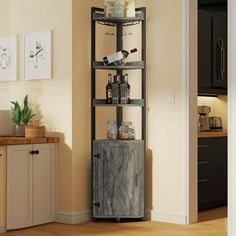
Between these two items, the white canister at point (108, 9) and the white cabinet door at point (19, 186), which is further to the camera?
the white canister at point (108, 9)

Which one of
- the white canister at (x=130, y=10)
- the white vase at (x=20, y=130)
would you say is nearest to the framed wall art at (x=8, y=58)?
the white vase at (x=20, y=130)

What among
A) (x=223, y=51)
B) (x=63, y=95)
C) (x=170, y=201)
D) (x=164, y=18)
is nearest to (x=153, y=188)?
(x=170, y=201)

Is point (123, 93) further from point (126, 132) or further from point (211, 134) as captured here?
point (211, 134)

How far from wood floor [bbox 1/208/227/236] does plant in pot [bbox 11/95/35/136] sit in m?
0.99

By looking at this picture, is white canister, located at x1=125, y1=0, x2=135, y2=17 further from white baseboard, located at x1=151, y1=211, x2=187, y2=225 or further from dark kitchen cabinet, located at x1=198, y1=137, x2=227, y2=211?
white baseboard, located at x1=151, y1=211, x2=187, y2=225

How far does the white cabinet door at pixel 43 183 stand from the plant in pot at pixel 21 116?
15.1 inches

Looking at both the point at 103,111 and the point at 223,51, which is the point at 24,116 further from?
the point at 223,51

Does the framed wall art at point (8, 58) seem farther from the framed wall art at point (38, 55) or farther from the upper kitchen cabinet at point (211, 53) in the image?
the upper kitchen cabinet at point (211, 53)

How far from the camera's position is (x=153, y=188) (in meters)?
6.04

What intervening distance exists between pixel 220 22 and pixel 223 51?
0.34 m

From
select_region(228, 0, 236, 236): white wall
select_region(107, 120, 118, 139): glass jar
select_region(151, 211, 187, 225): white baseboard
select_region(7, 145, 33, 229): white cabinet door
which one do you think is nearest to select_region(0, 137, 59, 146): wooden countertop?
select_region(7, 145, 33, 229): white cabinet door

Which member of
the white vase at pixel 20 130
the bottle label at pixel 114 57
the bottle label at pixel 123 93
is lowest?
the white vase at pixel 20 130

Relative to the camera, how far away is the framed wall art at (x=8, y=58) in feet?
20.4

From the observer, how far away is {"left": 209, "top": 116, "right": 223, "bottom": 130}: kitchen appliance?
7465mm
